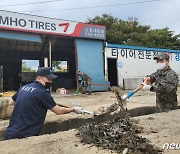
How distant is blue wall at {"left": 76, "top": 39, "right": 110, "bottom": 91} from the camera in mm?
15641

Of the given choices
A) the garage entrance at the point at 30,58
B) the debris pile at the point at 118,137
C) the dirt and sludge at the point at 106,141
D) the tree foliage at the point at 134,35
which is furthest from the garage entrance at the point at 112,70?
the debris pile at the point at 118,137

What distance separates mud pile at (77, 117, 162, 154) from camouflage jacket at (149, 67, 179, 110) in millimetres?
1804

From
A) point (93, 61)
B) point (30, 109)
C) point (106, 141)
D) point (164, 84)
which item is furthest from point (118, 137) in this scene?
point (93, 61)

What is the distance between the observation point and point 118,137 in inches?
110

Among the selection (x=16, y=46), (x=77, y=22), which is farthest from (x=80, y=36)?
(x=16, y=46)

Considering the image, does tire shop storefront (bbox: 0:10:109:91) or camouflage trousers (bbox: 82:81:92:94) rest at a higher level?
tire shop storefront (bbox: 0:10:109:91)

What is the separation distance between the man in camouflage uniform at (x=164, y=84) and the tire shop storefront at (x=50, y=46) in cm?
1006

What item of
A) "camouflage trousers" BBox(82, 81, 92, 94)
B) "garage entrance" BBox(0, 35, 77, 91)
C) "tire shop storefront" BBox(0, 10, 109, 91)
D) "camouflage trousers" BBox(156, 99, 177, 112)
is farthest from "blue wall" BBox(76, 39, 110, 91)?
"camouflage trousers" BBox(156, 99, 177, 112)

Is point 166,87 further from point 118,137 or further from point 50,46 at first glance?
point 50,46

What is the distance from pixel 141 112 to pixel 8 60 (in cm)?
1498

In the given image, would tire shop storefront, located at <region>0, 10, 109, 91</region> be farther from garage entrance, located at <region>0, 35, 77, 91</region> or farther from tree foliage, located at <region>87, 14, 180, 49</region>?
tree foliage, located at <region>87, 14, 180, 49</region>

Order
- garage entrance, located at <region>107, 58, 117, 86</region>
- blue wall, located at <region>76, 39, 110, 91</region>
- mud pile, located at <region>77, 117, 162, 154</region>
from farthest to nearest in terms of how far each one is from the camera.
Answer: garage entrance, located at <region>107, 58, 117, 86</region> → blue wall, located at <region>76, 39, 110, 91</region> → mud pile, located at <region>77, 117, 162, 154</region>

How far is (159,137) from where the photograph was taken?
305cm

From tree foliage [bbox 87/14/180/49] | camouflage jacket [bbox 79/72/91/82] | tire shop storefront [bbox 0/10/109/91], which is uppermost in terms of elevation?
tree foliage [bbox 87/14/180/49]
